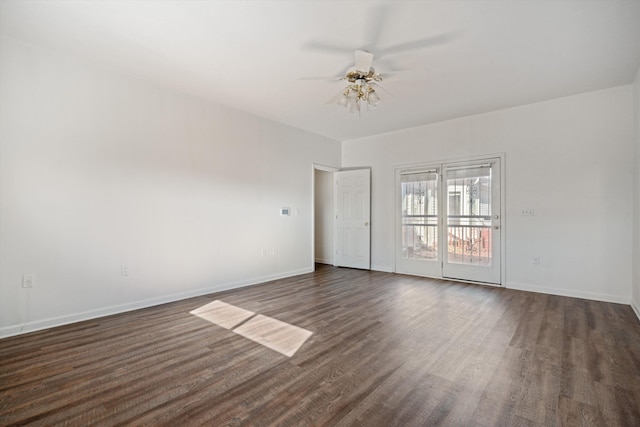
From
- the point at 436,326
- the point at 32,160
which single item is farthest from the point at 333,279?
the point at 32,160

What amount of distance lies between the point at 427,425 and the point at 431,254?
13.8 feet

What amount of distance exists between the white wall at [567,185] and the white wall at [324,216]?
2.72m

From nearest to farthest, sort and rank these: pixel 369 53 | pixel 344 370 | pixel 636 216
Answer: pixel 344 370, pixel 369 53, pixel 636 216

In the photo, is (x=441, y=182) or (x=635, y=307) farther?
(x=441, y=182)

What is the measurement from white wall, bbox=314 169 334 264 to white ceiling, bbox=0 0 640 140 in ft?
10.5

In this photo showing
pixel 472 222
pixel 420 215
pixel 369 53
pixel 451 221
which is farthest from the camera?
pixel 420 215

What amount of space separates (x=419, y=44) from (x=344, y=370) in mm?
3041

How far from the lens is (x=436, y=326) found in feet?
10.3

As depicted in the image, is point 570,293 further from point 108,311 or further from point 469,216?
point 108,311

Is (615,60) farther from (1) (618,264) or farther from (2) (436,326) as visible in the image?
(2) (436,326)

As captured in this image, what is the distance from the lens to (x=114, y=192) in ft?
11.6

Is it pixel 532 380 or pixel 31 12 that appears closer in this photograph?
pixel 532 380

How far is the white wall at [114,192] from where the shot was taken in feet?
9.65

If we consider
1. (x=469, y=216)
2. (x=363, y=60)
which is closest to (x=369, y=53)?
(x=363, y=60)
